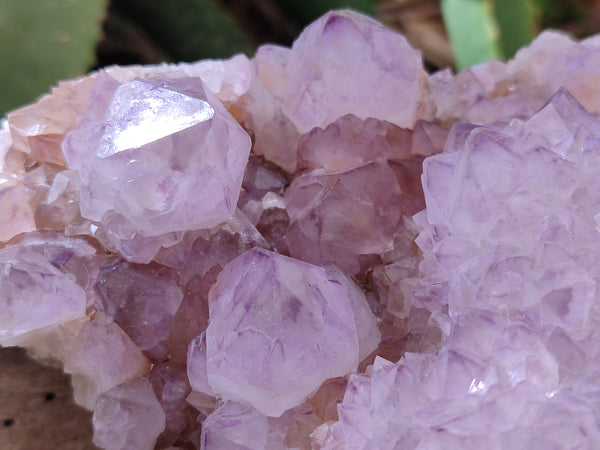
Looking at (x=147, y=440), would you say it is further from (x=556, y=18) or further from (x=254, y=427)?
(x=556, y=18)

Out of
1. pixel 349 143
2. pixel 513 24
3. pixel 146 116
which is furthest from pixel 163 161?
pixel 513 24

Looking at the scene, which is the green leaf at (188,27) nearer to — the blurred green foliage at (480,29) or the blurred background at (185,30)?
the blurred background at (185,30)

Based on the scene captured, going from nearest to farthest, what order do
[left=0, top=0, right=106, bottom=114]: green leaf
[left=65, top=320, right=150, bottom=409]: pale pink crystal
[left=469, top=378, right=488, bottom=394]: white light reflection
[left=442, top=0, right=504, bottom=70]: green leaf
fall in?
[left=469, top=378, right=488, bottom=394]: white light reflection
[left=65, top=320, right=150, bottom=409]: pale pink crystal
[left=0, top=0, right=106, bottom=114]: green leaf
[left=442, top=0, right=504, bottom=70]: green leaf

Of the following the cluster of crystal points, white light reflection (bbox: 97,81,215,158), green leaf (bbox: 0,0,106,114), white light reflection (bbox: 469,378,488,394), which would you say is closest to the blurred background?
green leaf (bbox: 0,0,106,114)

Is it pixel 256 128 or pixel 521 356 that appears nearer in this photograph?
pixel 521 356

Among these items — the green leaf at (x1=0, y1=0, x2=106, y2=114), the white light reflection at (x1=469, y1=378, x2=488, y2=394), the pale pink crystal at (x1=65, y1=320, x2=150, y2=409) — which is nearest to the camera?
the white light reflection at (x1=469, y1=378, x2=488, y2=394)

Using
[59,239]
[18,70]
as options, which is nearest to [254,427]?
[59,239]

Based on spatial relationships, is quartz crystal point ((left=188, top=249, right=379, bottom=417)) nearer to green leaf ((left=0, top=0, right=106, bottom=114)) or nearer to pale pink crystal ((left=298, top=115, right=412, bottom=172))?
pale pink crystal ((left=298, top=115, right=412, bottom=172))
